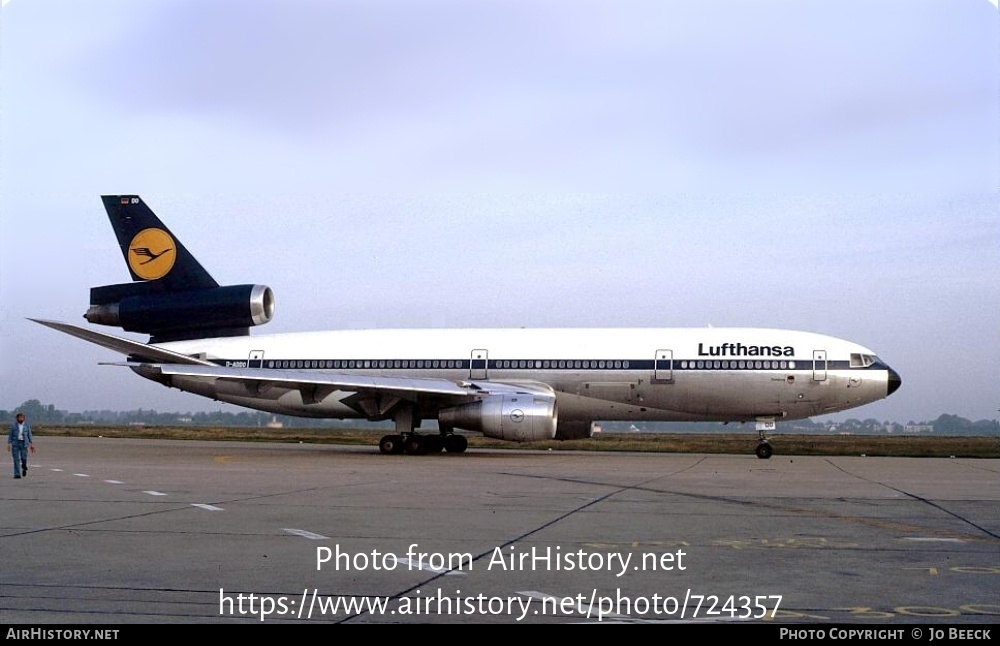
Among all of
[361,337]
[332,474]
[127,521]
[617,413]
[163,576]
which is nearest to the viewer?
[163,576]

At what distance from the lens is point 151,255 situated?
29375 millimetres

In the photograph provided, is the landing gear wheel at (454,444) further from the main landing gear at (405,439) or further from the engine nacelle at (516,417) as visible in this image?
the engine nacelle at (516,417)

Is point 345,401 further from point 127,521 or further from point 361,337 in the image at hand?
point 127,521

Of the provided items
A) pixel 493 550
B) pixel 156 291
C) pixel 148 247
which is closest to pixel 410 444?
pixel 156 291

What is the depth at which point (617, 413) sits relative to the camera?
2656 centimetres

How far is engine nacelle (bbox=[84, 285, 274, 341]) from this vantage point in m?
29.3

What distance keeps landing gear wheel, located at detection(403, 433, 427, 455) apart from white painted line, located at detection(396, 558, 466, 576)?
18.3 meters

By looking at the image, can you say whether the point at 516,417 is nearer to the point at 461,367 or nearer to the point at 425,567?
the point at 461,367

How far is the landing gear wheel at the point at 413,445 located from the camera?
86.7 feet

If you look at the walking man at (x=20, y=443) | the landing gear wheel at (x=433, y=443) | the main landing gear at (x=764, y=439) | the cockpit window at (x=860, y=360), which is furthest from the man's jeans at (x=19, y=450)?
the cockpit window at (x=860, y=360)

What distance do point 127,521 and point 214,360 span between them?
19161mm

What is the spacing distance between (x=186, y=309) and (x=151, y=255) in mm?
1940

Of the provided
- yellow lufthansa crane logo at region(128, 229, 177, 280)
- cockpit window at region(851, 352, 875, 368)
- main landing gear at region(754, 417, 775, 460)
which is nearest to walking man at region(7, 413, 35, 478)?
yellow lufthansa crane logo at region(128, 229, 177, 280)
